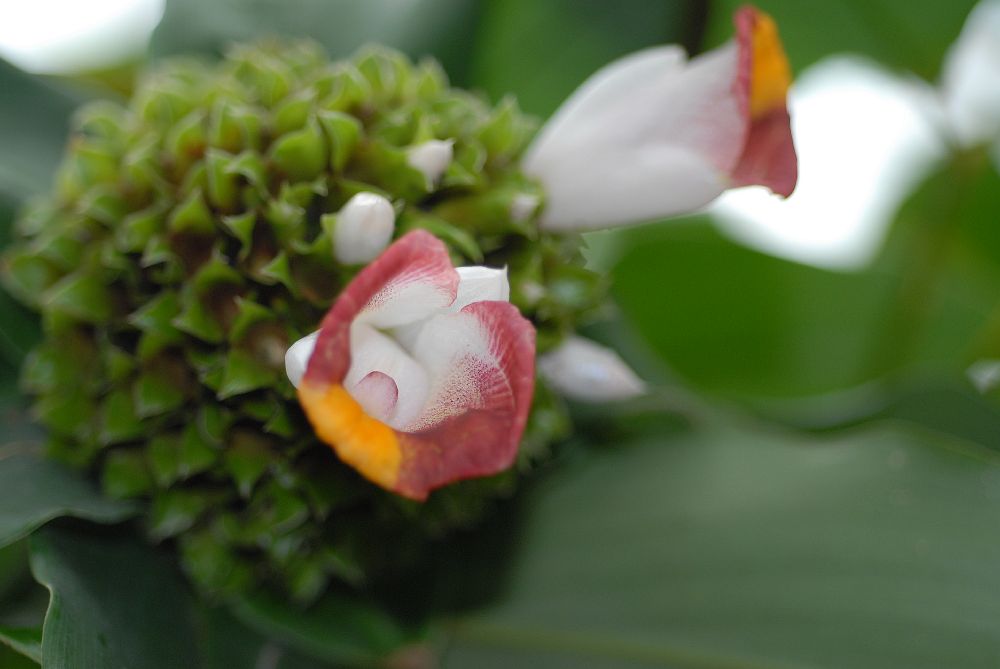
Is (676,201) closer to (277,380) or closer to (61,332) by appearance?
(277,380)

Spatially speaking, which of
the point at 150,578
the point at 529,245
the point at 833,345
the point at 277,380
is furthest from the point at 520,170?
the point at 833,345

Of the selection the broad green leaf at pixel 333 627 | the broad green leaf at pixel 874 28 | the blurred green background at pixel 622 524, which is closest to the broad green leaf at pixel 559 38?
the blurred green background at pixel 622 524

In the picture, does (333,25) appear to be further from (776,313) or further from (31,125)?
(776,313)

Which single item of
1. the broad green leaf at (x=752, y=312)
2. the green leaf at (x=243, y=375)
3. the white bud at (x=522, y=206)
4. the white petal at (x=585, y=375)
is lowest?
the broad green leaf at (x=752, y=312)

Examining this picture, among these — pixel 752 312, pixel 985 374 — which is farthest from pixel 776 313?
pixel 985 374

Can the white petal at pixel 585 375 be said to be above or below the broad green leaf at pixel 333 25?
below

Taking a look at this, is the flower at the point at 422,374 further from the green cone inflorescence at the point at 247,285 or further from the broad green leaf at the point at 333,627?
the broad green leaf at the point at 333,627

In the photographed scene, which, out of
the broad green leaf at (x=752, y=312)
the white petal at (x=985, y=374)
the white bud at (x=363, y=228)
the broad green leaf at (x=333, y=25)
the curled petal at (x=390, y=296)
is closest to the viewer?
the curled petal at (x=390, y=296)
